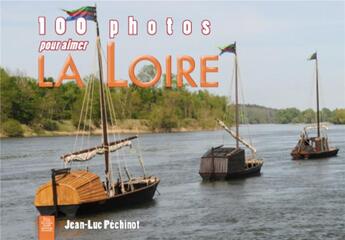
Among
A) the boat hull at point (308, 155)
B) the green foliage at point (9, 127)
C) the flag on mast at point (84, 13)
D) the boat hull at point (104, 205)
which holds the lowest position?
the boat hull at point (104, 205)

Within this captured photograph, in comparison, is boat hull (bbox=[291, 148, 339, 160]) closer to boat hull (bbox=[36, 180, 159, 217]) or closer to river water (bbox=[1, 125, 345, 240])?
river water (bbox=[1, 125, 345, 240])

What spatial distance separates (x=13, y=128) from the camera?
198m

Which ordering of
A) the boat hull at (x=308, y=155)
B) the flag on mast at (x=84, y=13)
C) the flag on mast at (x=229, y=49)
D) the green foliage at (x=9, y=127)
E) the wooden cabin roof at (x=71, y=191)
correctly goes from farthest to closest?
the green foliage at (x=9, y=127), the boat hull at (x=308, y=155), the flag on mast at (x=229, y=49), the flag on mast at (x=84, y=13), the wooden cabin roof at (x=71, y=191)

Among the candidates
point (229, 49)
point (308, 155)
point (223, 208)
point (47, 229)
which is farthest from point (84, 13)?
point (308, 155)

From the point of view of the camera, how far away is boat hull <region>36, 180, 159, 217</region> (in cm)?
4634

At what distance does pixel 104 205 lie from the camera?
48000mm

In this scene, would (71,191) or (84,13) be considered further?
(84,13)

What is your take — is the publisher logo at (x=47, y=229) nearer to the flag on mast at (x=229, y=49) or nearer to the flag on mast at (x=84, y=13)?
the flag on mast at (x=84, y=13)

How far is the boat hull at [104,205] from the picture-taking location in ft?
152

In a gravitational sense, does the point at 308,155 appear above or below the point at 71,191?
below

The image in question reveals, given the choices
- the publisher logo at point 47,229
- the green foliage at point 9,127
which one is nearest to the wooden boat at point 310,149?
the publisher logo at point 47,229

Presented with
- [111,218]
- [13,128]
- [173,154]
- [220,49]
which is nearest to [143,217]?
[111,218]

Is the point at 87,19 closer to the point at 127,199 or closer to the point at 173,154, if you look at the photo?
the point at 127,199

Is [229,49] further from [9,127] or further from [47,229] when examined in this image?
[9,127]
